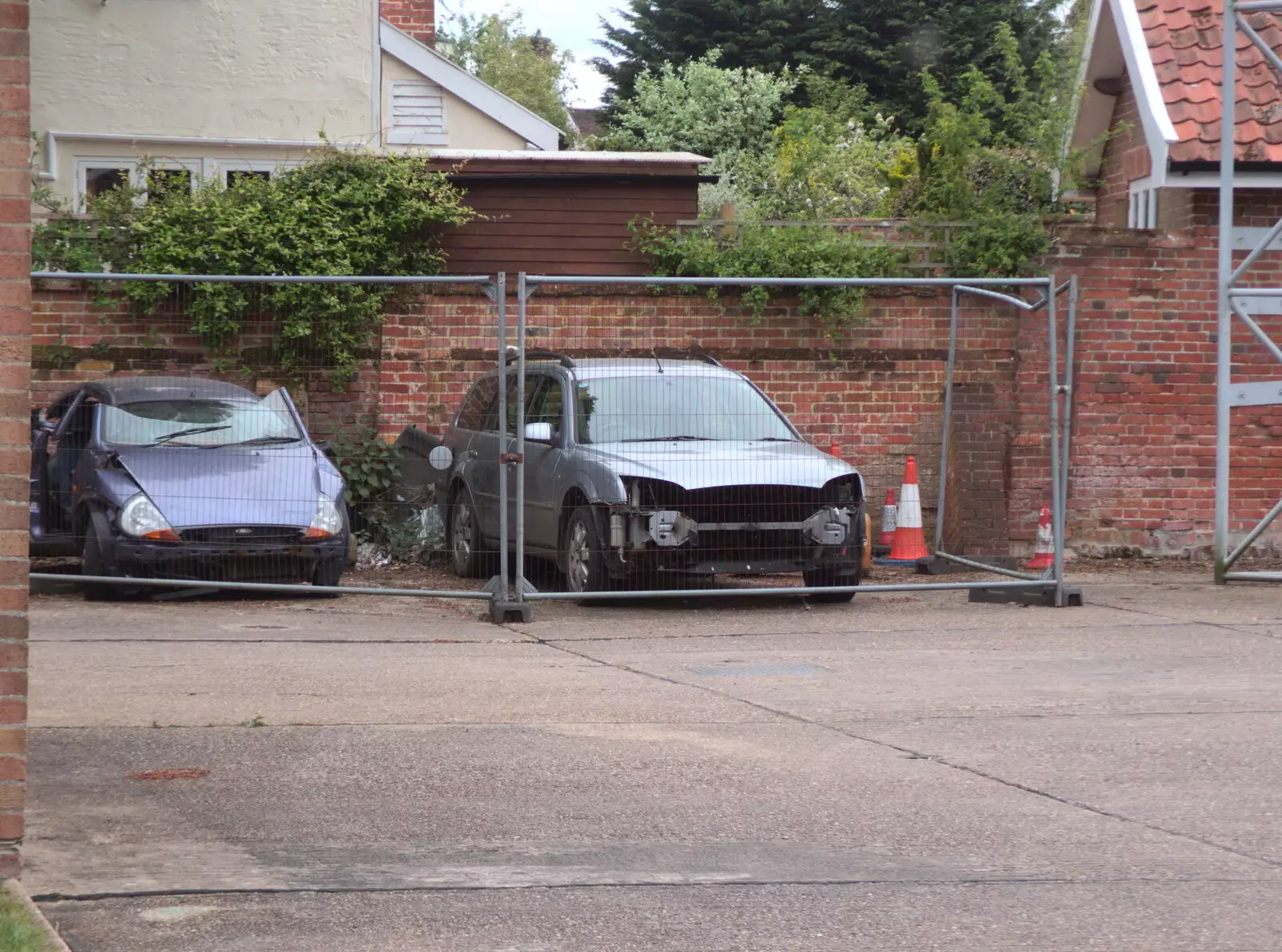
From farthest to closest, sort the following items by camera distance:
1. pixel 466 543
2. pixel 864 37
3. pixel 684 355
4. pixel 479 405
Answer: pixel 864 37, pixel 684 355, pixel 479 405, pixel 466 543

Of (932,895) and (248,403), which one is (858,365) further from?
(932,895)

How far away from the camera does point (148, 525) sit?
10070 mm

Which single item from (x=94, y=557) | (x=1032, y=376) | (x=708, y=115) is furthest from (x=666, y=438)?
(x=708, y=115)

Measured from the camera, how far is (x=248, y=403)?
420 inches

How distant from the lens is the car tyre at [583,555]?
1017 centimetres

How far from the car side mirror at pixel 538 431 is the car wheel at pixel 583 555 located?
59 cm

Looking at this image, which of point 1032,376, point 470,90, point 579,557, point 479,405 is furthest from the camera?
point 470,90

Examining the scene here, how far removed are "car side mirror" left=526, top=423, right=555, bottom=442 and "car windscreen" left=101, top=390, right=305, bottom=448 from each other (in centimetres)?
153

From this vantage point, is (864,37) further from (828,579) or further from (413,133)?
(828,579)

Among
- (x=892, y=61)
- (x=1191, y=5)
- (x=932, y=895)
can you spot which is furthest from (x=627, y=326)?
(x=892, y=61)

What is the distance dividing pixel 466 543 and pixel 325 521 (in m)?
1.00

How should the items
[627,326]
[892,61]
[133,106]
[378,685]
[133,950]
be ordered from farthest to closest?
[892,61], [133,106], [627,326], [378,685], [133,950]

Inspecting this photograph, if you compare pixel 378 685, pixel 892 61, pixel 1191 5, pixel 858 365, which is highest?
pixel 892 61

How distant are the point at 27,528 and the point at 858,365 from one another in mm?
10031
